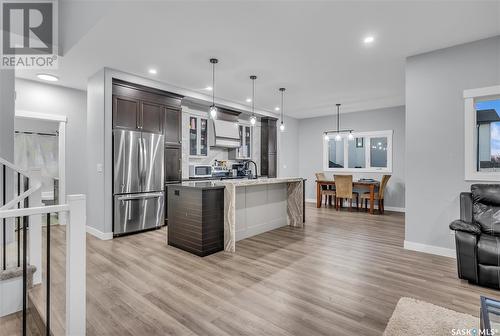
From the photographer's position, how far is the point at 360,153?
7.93 meters

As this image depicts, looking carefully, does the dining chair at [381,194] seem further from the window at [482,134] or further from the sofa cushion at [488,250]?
the sofa cushion at [488,250]

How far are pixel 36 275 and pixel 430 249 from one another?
15.9ft

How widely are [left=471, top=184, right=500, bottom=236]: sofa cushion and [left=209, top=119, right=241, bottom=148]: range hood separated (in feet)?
16.2

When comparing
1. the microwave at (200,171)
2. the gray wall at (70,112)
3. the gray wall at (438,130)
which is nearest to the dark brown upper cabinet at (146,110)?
the microwave at (200,171)

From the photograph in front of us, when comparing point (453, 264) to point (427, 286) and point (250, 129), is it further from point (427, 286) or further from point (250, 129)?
point (250, 129)

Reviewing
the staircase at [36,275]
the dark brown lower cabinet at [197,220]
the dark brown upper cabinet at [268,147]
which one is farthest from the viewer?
the dark brown upper cabinet at [268,147]

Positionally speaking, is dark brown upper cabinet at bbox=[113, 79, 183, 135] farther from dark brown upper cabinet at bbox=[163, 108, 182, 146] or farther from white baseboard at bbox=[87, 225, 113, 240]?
white baseboard at bbox=[87, 225, 113, 240]

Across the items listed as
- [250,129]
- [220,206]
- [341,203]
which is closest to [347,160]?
[341,203]

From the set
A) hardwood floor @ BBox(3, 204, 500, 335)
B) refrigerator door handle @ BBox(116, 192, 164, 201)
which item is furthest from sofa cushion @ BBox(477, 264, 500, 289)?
refrigerator door handle @ BBox(116, 192, 164, 201)

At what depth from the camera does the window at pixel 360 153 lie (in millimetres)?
7445

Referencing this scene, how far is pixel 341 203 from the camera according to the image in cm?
777

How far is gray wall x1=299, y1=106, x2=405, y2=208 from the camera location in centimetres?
715

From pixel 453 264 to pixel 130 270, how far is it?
3938 millimetres

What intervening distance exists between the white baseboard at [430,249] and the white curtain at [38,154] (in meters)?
7.67
